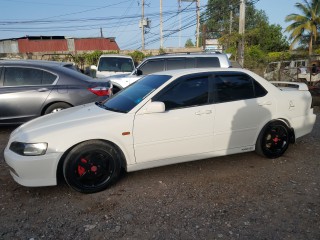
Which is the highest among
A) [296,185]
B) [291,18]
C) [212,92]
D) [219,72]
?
[291,18]

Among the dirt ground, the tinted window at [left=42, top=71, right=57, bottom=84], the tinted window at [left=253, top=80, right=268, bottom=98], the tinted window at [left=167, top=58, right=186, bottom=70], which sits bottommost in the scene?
the dirt ground

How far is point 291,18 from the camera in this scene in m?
33.3

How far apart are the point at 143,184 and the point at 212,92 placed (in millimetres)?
1584

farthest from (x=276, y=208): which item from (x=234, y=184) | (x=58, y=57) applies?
(x=58, y=57)

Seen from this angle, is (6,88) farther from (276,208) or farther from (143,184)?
(276,208)

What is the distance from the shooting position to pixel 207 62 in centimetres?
796

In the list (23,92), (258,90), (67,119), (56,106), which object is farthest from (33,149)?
(258,90)

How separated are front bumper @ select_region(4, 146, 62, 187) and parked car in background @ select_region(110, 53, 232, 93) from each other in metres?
5.27

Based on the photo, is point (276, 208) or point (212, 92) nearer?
point (276, 208)

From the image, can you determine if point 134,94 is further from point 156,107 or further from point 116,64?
point 116,64

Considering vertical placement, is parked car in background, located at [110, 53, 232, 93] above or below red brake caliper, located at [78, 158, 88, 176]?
above

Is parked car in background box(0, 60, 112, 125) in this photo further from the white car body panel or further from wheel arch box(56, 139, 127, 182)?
the white car body panel

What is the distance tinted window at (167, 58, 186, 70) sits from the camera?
816 centimetres

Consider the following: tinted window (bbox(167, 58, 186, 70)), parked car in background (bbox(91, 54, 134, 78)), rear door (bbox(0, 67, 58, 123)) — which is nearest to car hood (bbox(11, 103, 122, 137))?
rear door (bbox(0, 67, 58, 123))
